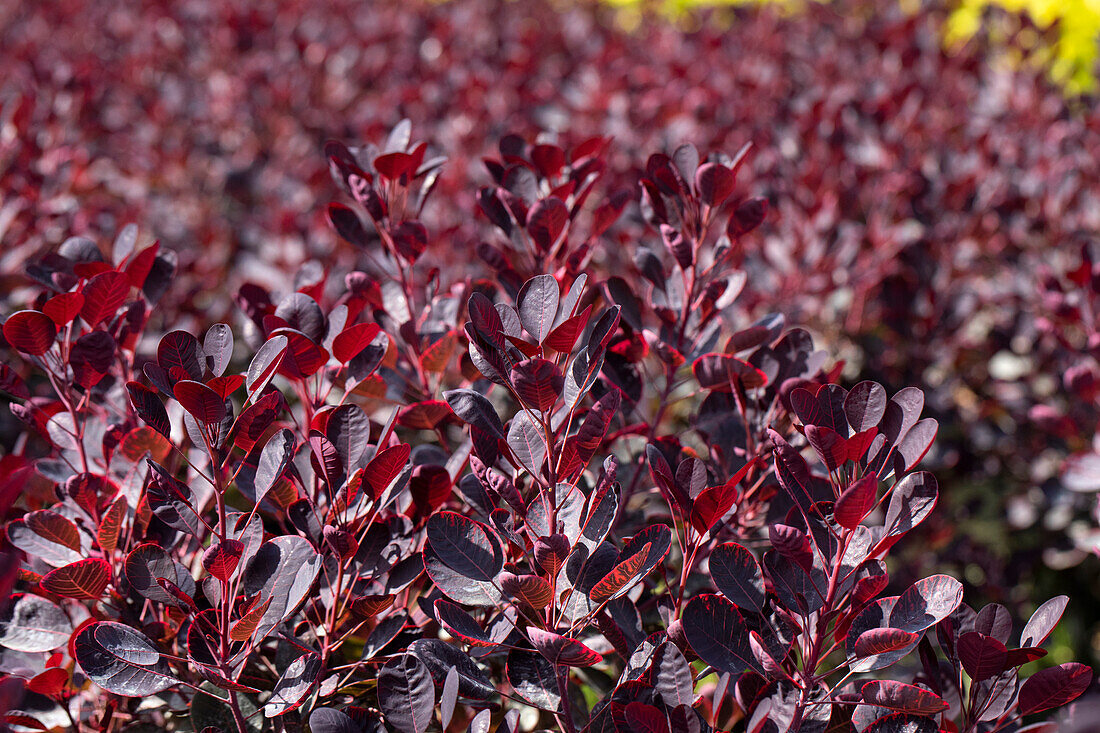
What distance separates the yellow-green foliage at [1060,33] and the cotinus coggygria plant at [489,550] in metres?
3.98

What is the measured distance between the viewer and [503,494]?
3.96ft

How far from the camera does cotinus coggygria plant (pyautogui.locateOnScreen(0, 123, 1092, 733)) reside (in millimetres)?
1173

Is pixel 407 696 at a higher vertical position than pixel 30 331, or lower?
lower

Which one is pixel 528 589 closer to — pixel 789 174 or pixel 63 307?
pixel 63 307

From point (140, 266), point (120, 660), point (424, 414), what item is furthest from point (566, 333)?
point (140, 266)

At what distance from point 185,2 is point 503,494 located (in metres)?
5.36

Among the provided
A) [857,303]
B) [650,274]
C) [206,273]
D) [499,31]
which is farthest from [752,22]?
[650,274]

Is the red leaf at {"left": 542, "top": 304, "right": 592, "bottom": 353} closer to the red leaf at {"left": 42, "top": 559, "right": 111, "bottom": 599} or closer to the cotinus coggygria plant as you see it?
the cotinus coggygria plant

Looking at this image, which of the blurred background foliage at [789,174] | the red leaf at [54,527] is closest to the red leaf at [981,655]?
the blurred background foliage at [789,174]

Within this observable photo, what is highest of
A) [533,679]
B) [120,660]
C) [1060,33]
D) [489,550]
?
[1060,33]

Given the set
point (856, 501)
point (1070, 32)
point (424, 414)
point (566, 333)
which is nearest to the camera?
point (856, 501)

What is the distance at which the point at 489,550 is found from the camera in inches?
49.1

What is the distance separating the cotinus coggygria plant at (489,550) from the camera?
46.2 inches

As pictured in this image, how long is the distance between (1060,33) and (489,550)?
184 inches
